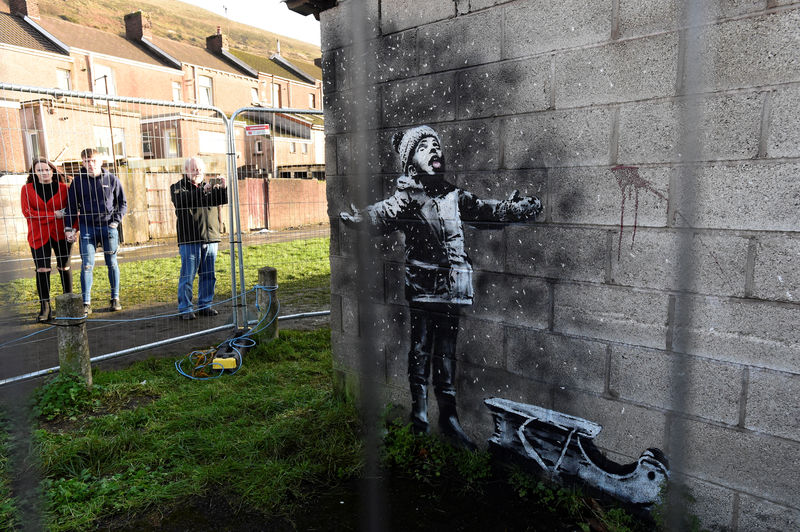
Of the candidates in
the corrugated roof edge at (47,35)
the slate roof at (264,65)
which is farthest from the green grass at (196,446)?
the slate roof at (264,65)

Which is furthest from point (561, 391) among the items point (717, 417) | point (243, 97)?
point (243, 97)

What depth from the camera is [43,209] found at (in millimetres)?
5543

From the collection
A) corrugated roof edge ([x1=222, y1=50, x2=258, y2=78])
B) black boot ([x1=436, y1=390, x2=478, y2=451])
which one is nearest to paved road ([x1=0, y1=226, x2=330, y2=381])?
black boot ([x1=436, y1=390, x2=478, y2=451])

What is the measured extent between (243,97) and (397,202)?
39.2 meters

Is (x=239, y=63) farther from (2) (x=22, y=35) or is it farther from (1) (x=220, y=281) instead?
(1) (x=220, y=281)

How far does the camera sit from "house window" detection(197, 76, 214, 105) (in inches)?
1374

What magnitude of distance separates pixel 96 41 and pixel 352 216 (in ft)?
117

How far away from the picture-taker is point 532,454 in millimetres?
2740

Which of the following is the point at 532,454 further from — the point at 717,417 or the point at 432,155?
the point at 432,155

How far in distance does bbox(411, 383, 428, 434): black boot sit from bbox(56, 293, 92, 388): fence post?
8.95 ft

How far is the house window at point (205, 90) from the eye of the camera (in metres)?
34.9

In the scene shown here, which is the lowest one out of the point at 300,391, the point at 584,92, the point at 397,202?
the point at 300,391

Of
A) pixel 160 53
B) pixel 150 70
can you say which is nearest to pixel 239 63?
pixel 160 53

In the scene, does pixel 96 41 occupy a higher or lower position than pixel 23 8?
lower
